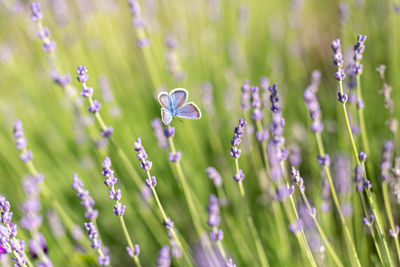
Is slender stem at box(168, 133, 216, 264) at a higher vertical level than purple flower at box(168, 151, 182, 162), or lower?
lower

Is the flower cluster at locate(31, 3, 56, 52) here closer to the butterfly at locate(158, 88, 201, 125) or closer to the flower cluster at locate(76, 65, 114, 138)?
the flower cluster at locate(76, 65, 114, 138)

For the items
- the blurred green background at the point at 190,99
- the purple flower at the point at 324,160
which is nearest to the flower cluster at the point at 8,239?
the blurred green background at the point at 190,99

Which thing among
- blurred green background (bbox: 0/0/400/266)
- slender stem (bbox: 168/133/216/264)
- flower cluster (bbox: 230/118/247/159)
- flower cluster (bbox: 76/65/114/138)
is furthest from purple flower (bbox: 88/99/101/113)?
blurred green background (bbox: 0/0/400/266)

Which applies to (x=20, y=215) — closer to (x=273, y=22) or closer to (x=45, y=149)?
(x=45, y=149)

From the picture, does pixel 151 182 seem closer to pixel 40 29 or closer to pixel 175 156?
pixel 175 156

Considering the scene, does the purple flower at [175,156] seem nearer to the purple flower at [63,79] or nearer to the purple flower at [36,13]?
the purple flower at [63,79]

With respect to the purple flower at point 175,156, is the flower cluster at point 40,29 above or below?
above
